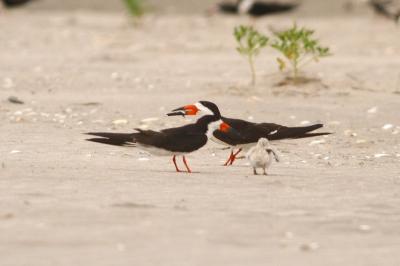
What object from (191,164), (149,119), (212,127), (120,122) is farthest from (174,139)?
(149,119)

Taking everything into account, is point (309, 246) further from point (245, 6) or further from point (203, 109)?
point (245, 6)

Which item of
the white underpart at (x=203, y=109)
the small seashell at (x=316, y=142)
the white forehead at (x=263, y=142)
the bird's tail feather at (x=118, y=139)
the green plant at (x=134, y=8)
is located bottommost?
the small seashell at (x=316, y=142)

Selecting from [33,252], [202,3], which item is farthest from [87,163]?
[202,3]

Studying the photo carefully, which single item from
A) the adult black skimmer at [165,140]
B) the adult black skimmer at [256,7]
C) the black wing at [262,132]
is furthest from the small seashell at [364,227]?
the adult black skimmer at [256,7]

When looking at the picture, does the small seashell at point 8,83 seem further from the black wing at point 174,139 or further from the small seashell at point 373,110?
the black wing at point 174,139

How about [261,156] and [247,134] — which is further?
[247,134]

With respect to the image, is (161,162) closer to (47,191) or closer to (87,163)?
(87,163)

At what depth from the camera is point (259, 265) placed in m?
4.92

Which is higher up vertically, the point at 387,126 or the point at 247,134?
the point at 247,134

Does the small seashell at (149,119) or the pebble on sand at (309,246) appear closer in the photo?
the pebble on sand at (309,246)

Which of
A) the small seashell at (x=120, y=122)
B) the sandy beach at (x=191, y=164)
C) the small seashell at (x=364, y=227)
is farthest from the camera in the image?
the small seashell at (x=120, y=122)

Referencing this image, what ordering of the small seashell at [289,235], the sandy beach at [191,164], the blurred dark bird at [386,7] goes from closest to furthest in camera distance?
1. the sandy beach at [191,164]
2. the small seashell at [289,235]
3. the blurred dark bird at [386,7]

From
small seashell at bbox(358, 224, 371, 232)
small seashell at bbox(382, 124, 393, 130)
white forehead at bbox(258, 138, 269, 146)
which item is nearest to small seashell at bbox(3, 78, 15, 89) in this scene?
small seashell at bbox(382, 124, 393, 130)

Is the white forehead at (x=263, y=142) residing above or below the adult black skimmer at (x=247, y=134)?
above
